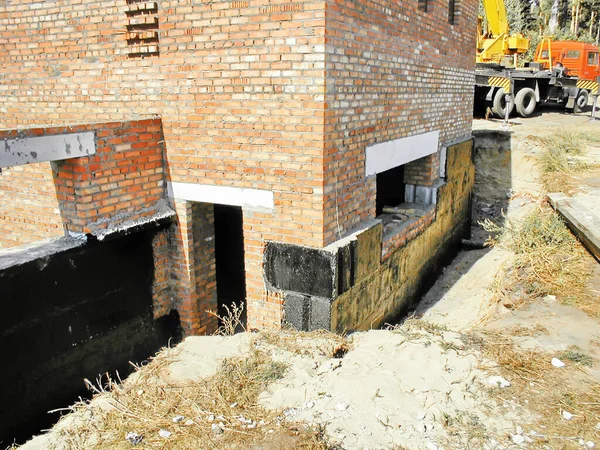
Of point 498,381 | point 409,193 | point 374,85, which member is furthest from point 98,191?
point 409,193

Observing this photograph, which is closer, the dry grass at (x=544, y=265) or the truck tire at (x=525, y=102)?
the dry grass at (x=544, y=265)

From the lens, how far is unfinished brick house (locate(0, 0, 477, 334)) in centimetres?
A: 438

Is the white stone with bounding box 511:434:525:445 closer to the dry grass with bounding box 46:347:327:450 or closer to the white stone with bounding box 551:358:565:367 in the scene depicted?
the white stone with bounding box 551:358:565:367

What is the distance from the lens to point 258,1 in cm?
429

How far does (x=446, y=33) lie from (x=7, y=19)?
5892 millimetres

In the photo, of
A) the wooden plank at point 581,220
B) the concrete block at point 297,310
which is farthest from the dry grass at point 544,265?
the concrete block at point 297,310

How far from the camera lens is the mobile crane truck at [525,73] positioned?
1607 centimetres

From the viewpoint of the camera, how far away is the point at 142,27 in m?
4.96

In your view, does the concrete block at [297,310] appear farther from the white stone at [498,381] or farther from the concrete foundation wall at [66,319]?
the white stone at [498,381]

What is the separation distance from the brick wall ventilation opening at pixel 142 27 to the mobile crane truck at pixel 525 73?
12453 millimetres

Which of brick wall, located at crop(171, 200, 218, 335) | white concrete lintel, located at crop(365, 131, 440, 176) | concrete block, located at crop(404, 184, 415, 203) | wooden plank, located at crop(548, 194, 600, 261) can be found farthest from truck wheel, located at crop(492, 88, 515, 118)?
brick wall, located at crop(171, 200, 218, 335)

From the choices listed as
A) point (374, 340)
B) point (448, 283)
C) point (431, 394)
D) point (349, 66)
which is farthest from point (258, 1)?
point (448, 283)

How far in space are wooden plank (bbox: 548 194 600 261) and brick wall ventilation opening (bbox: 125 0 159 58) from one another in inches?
225

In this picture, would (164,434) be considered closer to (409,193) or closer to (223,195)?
(223,195)
